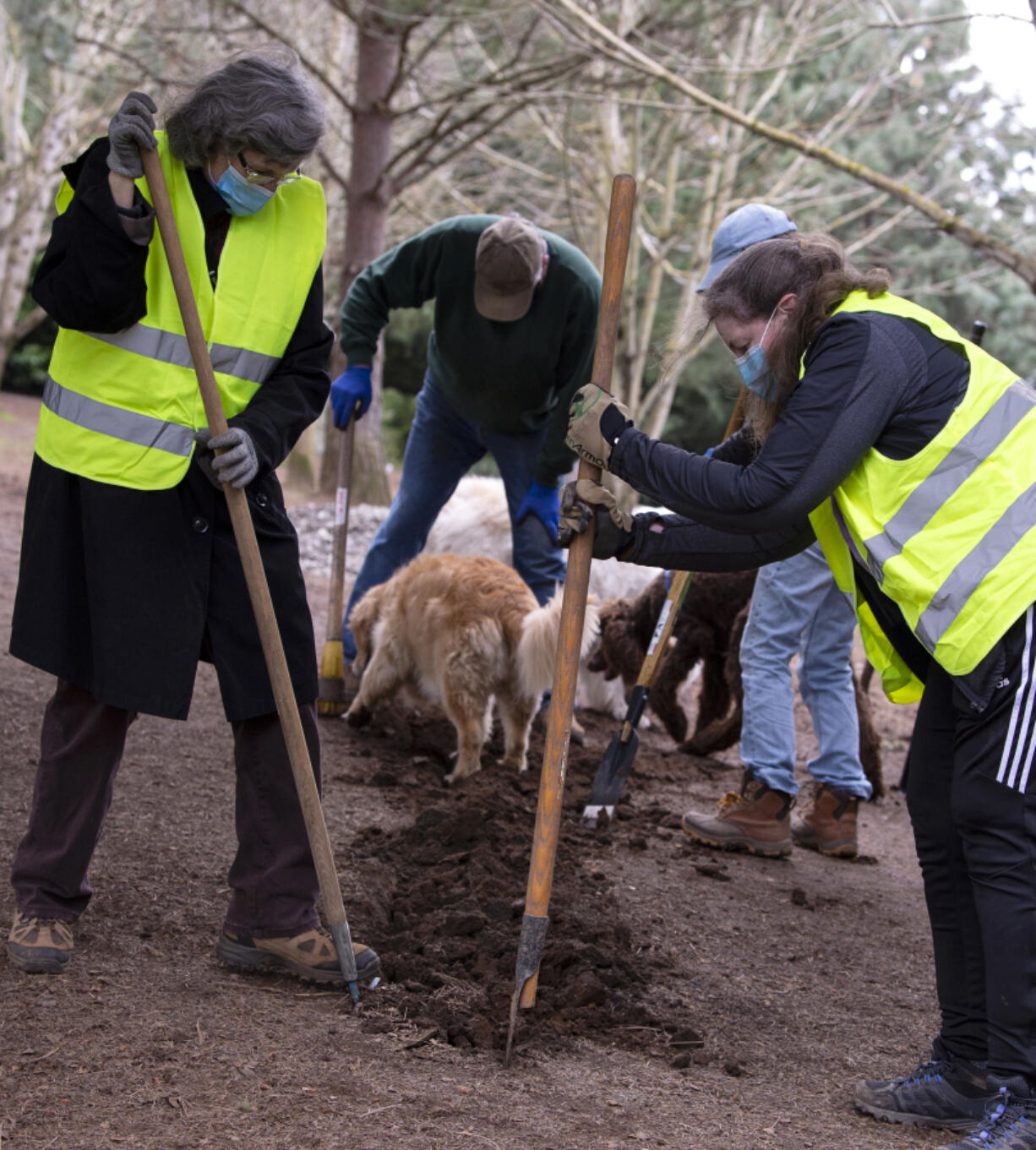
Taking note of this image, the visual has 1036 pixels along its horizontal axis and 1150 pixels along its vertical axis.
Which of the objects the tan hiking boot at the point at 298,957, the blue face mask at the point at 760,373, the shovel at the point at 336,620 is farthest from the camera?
the shovel at the point at 336,620

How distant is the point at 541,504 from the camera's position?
604cm

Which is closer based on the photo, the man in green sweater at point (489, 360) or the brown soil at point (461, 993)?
Answer: the brown soil at point (461, 993)

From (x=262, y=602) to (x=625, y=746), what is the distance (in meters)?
2.54

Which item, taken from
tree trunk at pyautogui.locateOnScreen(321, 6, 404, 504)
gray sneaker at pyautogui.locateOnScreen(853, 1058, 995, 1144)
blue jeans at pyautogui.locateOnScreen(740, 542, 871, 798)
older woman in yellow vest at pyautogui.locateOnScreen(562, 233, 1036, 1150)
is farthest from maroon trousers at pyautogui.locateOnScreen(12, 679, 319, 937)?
tree trunk at pyautogui.locateOnScreen(321, 6, 404, 504)

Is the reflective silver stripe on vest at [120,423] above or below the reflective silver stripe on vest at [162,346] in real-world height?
below

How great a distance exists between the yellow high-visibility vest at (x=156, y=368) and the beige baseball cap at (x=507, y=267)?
213 cm

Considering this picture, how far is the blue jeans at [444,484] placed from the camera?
6.11 metres

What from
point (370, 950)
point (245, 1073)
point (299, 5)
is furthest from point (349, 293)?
point (299, 5)

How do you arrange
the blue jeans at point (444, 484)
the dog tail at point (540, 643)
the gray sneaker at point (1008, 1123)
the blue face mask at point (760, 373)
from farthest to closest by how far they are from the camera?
the blue jeans at point (444, 484)
the dog tail at point (540, 643)
the blue face mask at point (760, 373)
the gray sneaker at point (1008, 1123)

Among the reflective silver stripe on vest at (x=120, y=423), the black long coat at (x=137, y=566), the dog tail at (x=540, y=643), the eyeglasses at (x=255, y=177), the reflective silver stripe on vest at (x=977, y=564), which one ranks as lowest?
the dog tail at (x=540, y=643)

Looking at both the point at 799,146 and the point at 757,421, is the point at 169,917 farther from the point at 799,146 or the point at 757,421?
the point at 799,146

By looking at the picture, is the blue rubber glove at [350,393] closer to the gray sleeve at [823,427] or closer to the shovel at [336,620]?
the shovel at [336,620]

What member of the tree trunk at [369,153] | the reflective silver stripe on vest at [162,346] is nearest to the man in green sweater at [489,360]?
the reflective silver stripe on vest at [162,346]

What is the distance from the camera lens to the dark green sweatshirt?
5496 millimetres
